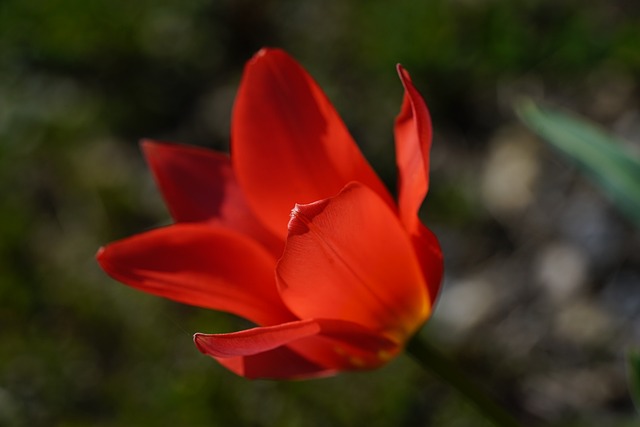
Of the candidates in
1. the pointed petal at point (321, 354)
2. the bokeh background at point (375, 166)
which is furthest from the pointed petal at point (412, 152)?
the bokeh background at point (375, 166)

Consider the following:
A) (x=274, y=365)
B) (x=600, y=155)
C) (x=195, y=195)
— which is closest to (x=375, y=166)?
(x=600, y=155)

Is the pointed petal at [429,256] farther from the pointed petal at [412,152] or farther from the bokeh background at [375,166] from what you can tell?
the bokeh background at [375,166]

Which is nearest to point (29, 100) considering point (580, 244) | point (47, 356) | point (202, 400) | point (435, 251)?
point (47, 356)

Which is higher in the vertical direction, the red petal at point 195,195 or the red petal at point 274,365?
the red petal at point 195,195

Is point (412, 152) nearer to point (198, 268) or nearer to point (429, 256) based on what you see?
point (429, 256)

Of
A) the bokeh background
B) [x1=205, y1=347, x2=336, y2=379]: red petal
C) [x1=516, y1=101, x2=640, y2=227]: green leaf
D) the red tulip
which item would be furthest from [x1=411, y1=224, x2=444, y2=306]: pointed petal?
the bokeh background

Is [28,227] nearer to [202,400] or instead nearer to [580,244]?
[202,400]

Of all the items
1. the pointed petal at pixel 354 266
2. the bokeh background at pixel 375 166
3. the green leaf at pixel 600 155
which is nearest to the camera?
the pointed petal at pixel 354 266

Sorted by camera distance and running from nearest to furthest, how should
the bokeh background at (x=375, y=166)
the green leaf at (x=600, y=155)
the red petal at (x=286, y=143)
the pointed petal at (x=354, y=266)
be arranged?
the pointed petal at (x=354, y=266), the red petal at (x=286, y=143), the green leaf at (x=600, y=155), the bokeh background at (x=375, y=166)
